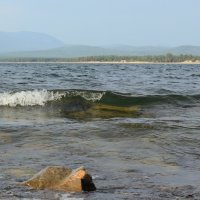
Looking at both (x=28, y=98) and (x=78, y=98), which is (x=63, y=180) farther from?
(x=78, y=98)

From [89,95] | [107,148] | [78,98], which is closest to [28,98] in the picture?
[78,98]

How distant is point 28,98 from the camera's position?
69.4 ft

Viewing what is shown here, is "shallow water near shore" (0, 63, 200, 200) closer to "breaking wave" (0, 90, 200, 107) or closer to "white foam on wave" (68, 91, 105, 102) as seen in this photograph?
"breaking wave" (0, 90, 200, 107)

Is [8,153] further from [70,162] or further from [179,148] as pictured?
[179,148]

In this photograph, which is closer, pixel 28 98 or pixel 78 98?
pixel 28 98

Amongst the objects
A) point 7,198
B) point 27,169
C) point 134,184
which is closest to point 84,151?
point 27,169

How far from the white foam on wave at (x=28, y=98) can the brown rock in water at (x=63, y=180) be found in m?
13.7

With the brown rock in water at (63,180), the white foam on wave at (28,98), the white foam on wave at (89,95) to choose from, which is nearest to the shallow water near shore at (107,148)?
the brown rock in water at (63,180)

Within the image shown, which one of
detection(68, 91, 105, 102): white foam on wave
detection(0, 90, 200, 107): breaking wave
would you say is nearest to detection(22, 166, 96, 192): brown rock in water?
detection(0, 90, 200, 107): breaking wave

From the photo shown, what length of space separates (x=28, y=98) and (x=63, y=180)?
14.8 meters

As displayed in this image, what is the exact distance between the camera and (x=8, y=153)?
9.43 meters

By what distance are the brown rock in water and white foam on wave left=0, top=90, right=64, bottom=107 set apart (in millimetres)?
13669

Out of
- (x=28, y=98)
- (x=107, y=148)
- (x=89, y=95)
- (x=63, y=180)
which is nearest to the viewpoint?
(x=63, y=180)

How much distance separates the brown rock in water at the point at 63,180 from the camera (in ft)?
21.3
